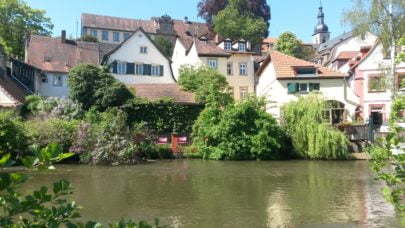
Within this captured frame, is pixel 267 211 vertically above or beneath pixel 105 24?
beneath

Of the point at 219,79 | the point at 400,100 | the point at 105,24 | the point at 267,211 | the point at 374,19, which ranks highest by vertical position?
the point at 105,24

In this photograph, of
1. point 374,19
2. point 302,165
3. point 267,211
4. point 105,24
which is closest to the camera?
point 267,211

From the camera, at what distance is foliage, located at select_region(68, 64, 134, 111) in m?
38.5

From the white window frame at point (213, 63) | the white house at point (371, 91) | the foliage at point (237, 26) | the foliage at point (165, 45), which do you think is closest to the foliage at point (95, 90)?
the white window frame at point (213, 63)

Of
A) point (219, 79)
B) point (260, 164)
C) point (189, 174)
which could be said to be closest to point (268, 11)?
point (219, 79)

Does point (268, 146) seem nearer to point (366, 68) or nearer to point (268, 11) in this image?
point (366, 68)

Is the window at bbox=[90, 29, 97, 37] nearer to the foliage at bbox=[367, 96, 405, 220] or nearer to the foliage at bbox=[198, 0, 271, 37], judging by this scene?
the foliage at bbox=[198, 0, 271, 37]

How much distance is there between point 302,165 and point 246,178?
310 inches

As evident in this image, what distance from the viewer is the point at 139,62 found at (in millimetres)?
50375

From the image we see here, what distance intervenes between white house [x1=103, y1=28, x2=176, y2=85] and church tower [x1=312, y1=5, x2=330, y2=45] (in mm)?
68649

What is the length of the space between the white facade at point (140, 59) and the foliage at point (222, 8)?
82.8 feet

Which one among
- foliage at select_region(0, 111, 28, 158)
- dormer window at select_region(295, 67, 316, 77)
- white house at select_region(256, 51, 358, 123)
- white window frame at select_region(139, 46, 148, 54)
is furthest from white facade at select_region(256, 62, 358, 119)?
foliage at select_region(0, 111, 28, 158)

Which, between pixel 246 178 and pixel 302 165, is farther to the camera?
pixel 302 165

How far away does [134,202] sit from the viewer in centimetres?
1762
